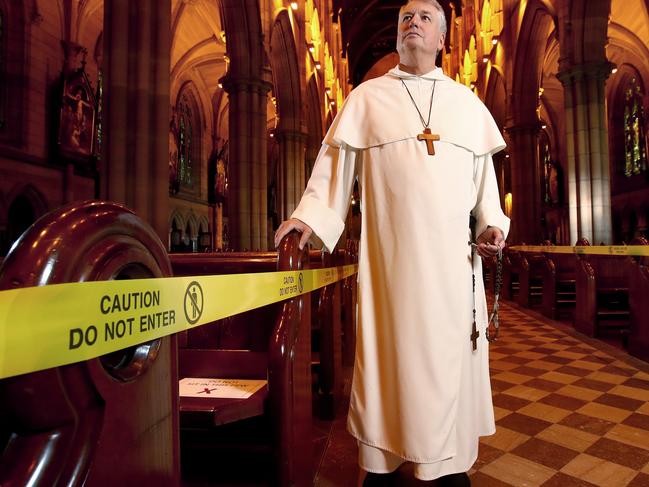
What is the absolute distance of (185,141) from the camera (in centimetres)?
2439

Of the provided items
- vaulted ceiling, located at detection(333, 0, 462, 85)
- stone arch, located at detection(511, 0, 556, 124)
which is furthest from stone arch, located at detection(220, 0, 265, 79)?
vaulted ceiling, located at detection(333, 0, 462, 85)

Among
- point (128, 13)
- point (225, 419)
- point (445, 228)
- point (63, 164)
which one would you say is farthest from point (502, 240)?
point (63, 164)

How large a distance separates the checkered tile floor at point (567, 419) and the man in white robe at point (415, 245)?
2.28ft

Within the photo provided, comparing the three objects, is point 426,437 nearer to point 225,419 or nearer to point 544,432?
point 225,419

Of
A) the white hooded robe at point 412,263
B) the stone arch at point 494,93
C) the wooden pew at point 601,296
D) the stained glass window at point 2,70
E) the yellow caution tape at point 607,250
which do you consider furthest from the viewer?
the stone arch at point 494,93

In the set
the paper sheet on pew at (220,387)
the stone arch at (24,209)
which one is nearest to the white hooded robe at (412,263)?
the paper sheet on pew at (220,387)

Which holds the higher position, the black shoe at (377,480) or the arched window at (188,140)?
the arched window at (188,140)

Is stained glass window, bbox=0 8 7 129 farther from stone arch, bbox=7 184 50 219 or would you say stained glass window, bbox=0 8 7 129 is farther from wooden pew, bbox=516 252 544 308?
wooden pew, bbox=516 252 544 308

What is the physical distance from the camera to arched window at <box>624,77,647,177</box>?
70.2ft

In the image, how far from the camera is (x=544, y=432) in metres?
2.99

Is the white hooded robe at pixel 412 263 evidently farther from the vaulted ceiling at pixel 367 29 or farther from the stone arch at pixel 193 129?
the vaulted ceiling at pixel 367 29

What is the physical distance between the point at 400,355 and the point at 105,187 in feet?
21.1

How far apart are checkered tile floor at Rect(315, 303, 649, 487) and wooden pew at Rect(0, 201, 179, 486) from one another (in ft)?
5.71

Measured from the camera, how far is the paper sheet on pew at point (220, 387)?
6.57 feet
